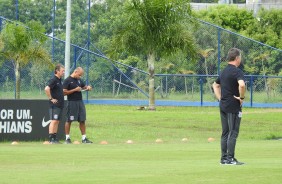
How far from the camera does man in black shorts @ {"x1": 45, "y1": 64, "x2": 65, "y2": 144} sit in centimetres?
2377

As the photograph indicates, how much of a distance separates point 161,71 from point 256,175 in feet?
119

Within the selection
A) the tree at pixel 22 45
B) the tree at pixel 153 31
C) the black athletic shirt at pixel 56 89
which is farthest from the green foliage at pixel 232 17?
the black athletic shirt at pixel 56 89

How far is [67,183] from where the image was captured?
41.0 ft

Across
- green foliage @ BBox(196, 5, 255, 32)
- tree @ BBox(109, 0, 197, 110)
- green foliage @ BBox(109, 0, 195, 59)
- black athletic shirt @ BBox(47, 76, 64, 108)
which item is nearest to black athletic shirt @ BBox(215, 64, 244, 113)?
black athletic shirt @ BBox(47, 76, 64, 108)

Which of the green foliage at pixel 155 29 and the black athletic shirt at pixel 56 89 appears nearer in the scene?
the black athletic shirt at pixel 56 89

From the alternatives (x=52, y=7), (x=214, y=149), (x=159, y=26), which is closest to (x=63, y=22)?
(x=52, y=7)

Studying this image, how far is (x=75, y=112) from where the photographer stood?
23875mm

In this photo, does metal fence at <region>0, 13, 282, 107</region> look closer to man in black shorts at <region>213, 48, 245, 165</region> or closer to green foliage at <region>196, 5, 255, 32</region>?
green foliage at <region>196, 5, 255, 32</region>

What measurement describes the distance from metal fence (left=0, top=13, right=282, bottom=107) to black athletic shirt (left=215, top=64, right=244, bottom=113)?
30.7 m

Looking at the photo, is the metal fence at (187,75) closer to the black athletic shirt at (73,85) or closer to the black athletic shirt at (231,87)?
the black athletic shirt at (73,85)

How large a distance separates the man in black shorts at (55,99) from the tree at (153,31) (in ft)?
59.1

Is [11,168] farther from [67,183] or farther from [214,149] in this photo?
[214,149]

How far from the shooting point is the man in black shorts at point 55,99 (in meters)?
23.8

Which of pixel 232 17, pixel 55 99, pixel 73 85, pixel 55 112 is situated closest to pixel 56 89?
pixel 55 99
